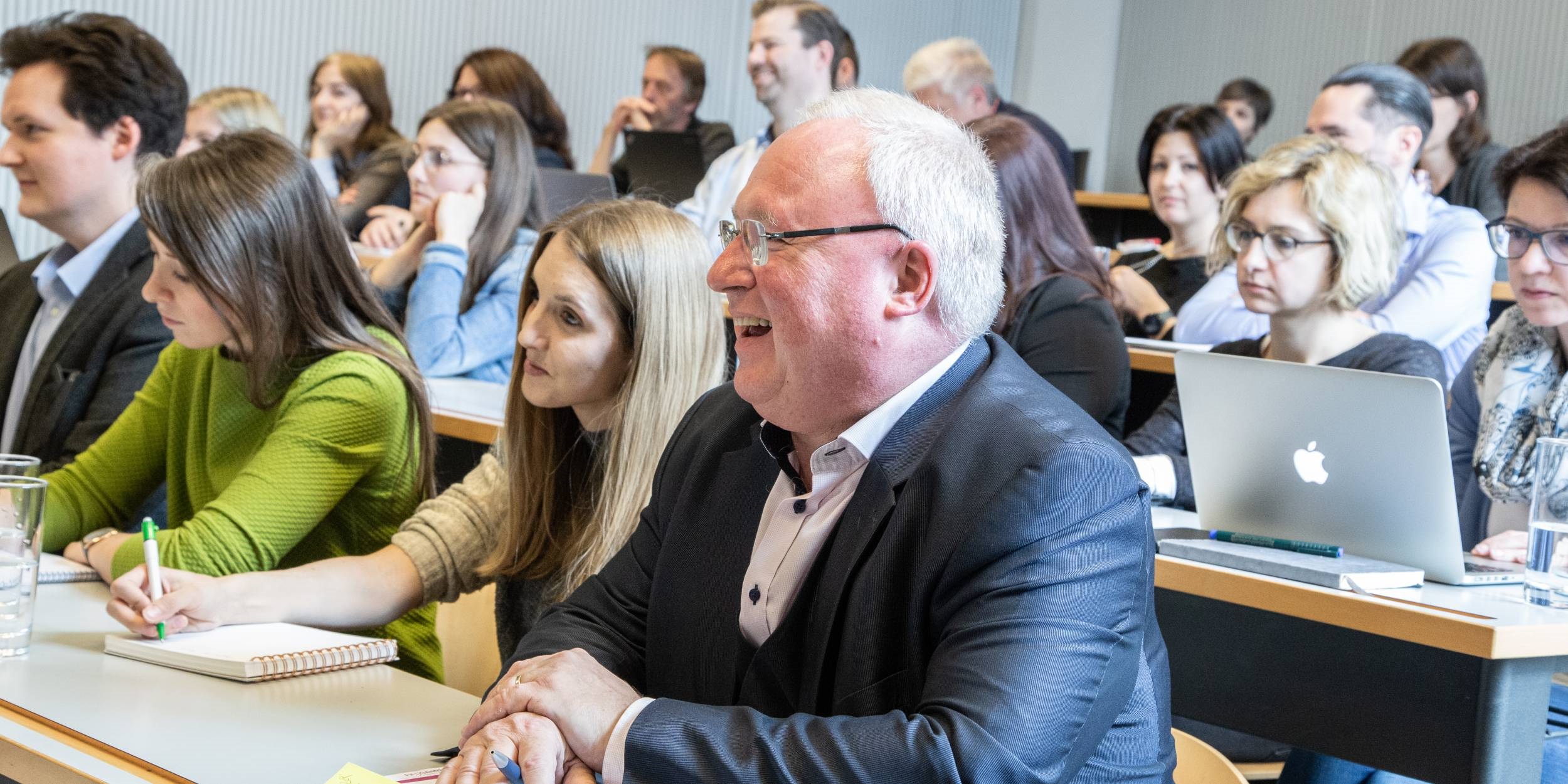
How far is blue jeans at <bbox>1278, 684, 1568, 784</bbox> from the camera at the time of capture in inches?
74.9

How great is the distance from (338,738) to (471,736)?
0.55 feet

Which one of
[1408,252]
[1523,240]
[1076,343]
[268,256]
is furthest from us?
[1408,252]

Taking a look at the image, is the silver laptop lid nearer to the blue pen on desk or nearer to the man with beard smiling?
the blue pen on desk

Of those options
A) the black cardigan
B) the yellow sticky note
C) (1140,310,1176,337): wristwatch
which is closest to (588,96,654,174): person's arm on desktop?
(1140,310,1176,337): wristwatch

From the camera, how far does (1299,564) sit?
5.60ft

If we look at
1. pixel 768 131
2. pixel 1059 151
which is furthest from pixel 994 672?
pixel 768 131

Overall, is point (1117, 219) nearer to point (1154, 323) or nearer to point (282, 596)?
point (1154, 323)

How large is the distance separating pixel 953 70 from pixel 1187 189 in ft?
2.83

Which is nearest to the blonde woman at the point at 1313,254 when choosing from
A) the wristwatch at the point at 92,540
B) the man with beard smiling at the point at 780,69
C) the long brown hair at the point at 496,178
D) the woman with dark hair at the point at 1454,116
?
the wristwatch at the point at 92,540

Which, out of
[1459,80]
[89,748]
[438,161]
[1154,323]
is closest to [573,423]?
[89,748]

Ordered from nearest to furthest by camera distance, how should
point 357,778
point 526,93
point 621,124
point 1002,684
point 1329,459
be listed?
point 1002,684 < point 357,778 < point 1329,459 < point 526,93 < point 621,124

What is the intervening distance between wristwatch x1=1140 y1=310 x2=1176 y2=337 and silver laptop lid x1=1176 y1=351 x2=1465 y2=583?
2.30m

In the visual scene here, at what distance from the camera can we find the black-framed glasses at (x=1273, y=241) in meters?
2.63

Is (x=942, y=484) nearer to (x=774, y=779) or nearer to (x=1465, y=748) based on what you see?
(x=774, y=779)
